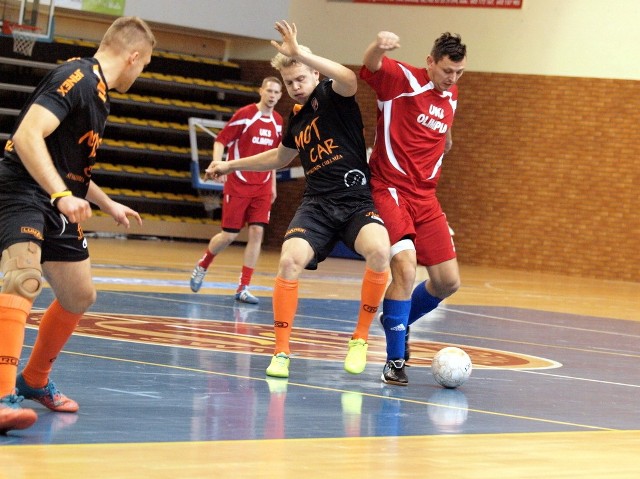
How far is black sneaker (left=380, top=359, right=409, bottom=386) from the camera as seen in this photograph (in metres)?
6.91

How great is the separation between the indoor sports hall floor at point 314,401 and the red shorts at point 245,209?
3.70ft

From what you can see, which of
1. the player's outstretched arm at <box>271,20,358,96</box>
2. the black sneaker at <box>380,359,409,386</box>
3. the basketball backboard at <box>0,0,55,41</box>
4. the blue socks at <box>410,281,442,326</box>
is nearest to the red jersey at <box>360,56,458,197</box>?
the player's outstretched arm at <box>271,20,358,96</box>

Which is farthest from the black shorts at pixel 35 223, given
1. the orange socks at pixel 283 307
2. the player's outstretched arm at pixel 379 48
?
the player's outstretched arm at pixel 379 48

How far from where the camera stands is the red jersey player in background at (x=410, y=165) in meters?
7.16

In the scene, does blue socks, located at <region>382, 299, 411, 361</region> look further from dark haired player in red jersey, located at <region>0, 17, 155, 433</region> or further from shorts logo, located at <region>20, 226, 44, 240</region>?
shorts logo, located at <region>20, 226, 44, 240</region>

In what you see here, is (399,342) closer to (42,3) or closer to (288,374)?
(288,374)

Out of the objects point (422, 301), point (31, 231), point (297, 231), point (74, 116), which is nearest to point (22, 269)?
point (31, 231)

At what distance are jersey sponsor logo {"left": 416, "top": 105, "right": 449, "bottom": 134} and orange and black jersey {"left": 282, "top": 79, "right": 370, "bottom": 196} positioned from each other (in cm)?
39

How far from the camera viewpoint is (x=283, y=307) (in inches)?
271

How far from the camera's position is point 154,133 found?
23875 millimetres

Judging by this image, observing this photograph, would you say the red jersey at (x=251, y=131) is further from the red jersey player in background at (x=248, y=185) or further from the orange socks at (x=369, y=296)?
the orange socks at (x=369, y=296)

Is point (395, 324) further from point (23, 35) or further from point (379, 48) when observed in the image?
point (23, 35)

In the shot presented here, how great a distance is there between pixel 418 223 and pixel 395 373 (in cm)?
100

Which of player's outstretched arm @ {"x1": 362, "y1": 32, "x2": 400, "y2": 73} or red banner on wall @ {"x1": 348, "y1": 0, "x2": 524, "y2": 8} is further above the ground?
red banner on wall @ {"x1": 348, "y1": 0, "x2": 524, "y2": 8}
